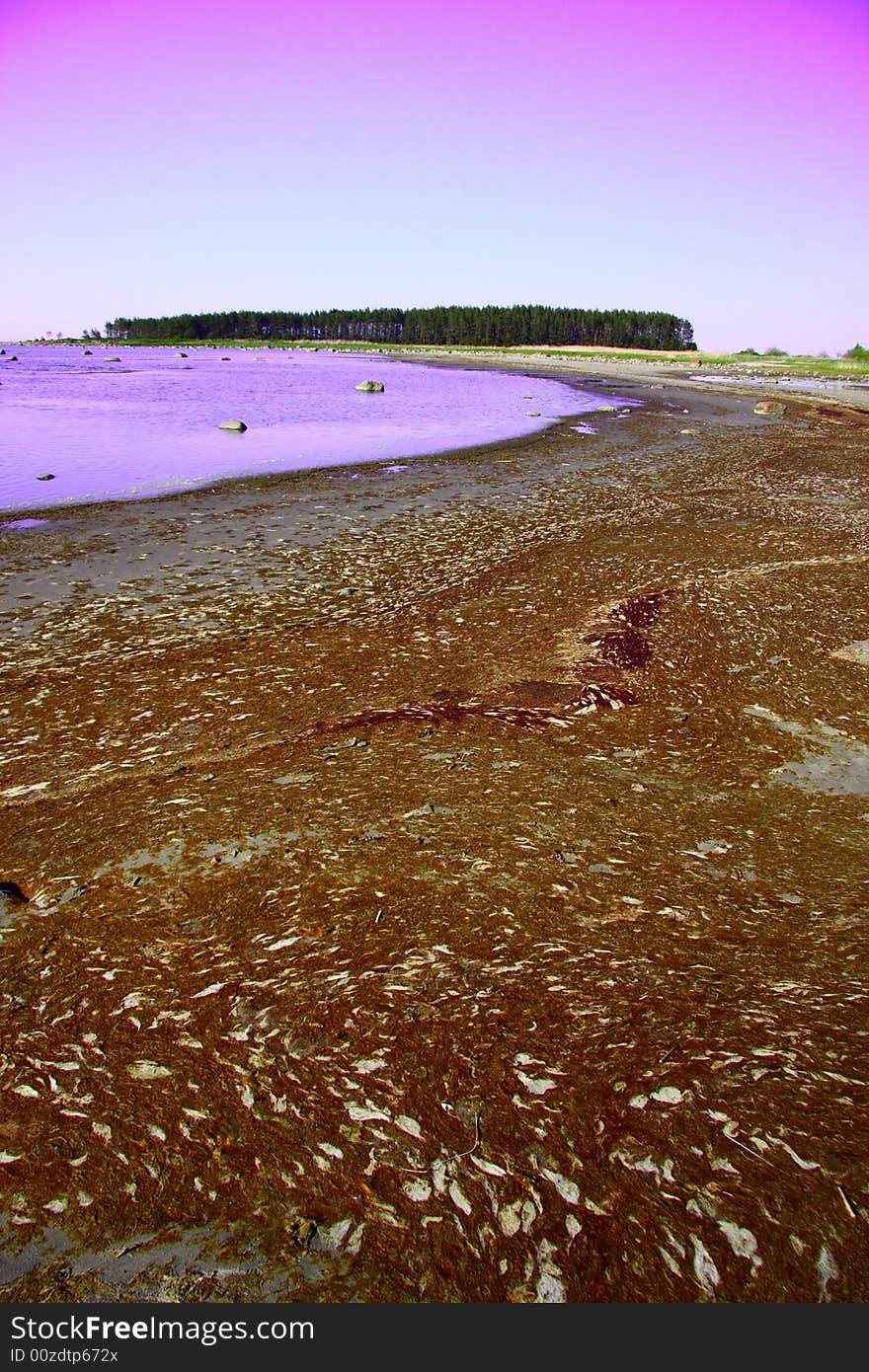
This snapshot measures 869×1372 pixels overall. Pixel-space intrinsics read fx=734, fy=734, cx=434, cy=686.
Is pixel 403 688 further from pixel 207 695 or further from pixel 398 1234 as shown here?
pixel 398 1234

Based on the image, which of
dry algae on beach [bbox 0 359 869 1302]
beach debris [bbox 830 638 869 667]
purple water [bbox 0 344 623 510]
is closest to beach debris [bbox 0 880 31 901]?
dry algae on beach [bbox 0 359 869 1302]

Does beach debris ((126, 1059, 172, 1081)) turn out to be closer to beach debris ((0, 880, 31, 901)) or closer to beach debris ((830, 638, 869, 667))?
beach debris ((0, 880, 31, 901))

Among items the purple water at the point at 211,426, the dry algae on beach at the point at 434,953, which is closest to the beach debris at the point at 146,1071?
the dry algae on beach at the point at 434,953

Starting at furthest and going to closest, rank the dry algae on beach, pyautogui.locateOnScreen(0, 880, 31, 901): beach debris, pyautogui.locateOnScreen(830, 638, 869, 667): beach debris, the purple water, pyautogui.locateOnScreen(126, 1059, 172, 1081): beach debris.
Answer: the purple water
pyautogui.locateOnScreen(830, 638, 869, 667): beach debris
pyautogui.locateOnScreen(0, 880, 31, 901): beach debris
pyautogui.locateOnScreen(126, 1059, 172, 1081): beach debris
the dry algae on beach

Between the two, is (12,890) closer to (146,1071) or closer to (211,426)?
(146,1071)

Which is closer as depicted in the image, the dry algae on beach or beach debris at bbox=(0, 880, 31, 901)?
the dry algae on beach

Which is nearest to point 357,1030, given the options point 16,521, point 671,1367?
point 671,1367

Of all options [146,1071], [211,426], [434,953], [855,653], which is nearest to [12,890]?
[146,1071]
